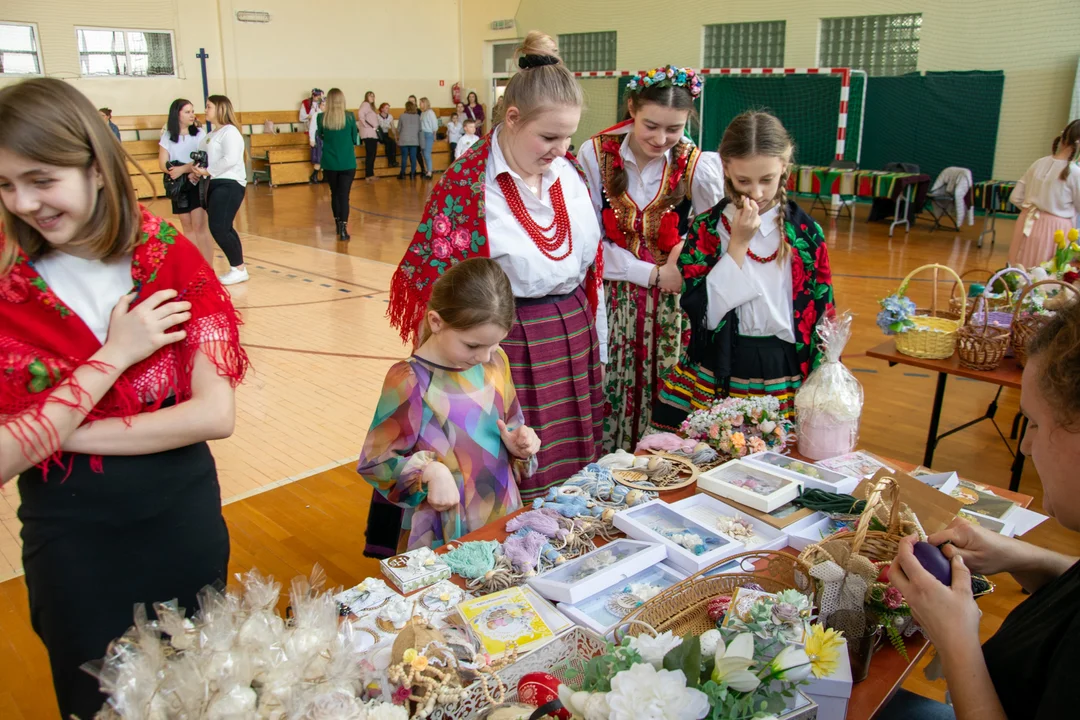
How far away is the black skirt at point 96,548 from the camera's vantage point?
1434 mm

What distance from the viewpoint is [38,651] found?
2600 millimetres

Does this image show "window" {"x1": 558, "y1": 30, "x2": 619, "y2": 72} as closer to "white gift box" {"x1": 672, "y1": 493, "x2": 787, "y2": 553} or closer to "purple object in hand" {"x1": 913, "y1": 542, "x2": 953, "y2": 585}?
"white gift box" {"x1": 672, "y1": 493, "x2": 787, "y2": 553}

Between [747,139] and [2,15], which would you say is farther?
[2,15]

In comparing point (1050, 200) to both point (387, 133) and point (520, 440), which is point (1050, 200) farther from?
point (387, 133)

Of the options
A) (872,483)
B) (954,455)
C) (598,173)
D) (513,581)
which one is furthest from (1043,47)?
(513,581)

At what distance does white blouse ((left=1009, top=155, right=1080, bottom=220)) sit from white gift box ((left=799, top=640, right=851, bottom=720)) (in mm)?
6428

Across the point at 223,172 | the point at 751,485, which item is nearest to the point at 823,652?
the point at 751,485

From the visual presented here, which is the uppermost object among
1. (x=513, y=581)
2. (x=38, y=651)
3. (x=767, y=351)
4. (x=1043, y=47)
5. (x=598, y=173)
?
(x=1043, y=47)

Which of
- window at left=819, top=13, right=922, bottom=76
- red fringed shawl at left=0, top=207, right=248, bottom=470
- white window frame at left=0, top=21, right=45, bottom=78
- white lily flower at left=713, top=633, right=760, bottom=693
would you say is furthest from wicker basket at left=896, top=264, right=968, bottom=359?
white window frame at left=0, top=21, right=45, bottom=78

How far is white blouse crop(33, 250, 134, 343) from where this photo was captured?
1.41 meters

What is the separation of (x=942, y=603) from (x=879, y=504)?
447mm

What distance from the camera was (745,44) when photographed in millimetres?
13195

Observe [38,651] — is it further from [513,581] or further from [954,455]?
[954,455]

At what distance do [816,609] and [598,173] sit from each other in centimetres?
197
